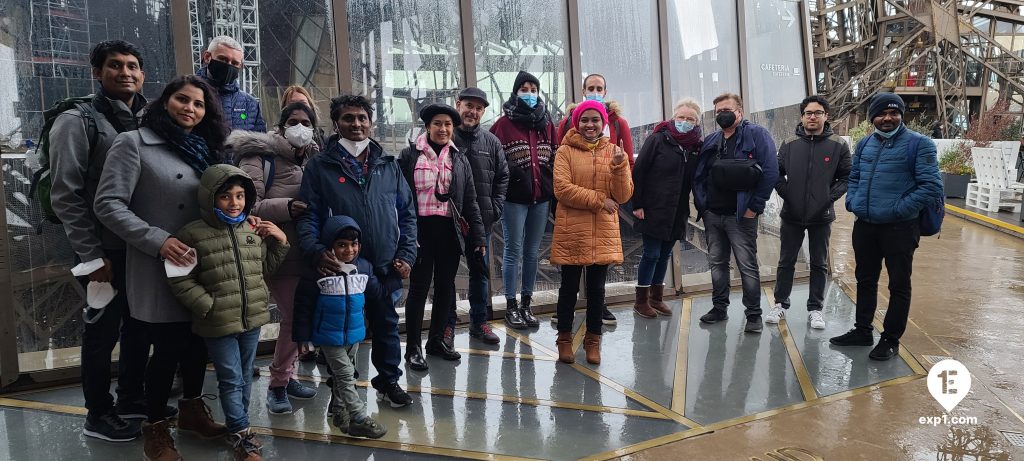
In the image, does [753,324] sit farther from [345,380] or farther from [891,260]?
[345,380]

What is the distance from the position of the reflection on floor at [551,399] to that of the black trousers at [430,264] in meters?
0.37

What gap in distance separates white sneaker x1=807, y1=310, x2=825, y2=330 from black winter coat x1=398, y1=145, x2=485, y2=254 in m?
2.80

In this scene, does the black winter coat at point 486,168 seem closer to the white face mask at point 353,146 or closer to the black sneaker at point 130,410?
the white face mask at point 353,146

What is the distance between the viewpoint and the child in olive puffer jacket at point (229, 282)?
8.73 feet

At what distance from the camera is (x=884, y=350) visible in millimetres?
4309

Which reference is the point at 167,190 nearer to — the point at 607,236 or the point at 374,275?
the point at 374,275

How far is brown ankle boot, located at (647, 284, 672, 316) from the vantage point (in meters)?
5.37

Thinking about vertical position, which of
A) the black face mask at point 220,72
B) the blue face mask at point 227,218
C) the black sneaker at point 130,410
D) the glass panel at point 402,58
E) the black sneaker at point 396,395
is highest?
the glass panel at point 402,58

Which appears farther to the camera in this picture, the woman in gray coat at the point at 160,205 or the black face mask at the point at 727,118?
the black face mask at the point at 727,118

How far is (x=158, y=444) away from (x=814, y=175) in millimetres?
4599

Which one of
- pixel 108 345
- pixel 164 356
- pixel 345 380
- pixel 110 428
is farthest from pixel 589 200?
pixel 110 428

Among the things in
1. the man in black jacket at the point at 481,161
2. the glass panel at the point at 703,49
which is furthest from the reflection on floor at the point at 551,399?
the glass panel at the point at 703,49

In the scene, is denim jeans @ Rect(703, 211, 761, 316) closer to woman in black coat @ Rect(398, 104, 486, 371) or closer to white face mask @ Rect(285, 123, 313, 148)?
woman in black coat @ Rect(398, 104, 486, 371)

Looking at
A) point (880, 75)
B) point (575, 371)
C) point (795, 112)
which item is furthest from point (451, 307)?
point (880, 75)
